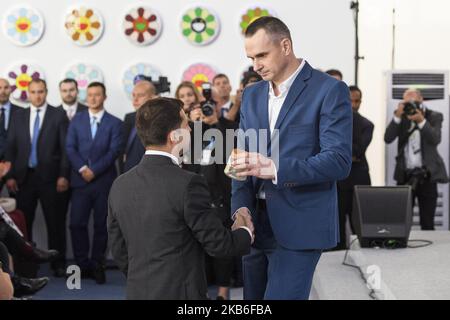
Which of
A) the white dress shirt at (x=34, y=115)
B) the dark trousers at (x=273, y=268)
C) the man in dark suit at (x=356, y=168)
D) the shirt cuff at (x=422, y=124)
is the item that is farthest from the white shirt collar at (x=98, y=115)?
the dark trousers at (x=273, y=268)

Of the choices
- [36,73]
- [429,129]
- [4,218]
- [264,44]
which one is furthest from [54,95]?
[264,44]

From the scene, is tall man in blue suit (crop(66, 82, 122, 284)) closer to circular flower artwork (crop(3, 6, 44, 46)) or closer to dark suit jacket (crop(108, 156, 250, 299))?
circular flower artwork (crop(3, 6, 44, 46))

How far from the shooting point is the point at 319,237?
2.66m

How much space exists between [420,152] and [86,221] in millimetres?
3069

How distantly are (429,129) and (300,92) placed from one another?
4456 millimetres

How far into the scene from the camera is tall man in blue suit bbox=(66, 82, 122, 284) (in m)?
6.25

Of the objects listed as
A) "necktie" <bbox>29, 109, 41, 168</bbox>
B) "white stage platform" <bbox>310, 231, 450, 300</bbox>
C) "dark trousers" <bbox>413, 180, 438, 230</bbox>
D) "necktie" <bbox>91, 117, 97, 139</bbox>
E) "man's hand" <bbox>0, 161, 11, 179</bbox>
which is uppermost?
"necktie" <bbox>91, 117, 97, 139</bbox>

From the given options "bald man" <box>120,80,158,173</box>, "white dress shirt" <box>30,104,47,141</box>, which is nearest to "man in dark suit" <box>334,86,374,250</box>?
"bald man" <box>120,80,158,173</box>

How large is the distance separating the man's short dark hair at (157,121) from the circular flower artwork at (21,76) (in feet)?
16.1

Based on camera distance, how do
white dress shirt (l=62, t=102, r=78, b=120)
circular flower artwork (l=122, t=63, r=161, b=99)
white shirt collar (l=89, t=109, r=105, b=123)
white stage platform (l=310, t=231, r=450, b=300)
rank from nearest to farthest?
white stage platform (l=310, t=231, r=450, b=300) < white shirt collar (l=89, t=109, r=105, b=123) < white dress shirt (l=62, t=102, r=78, b=120) < circular flower artwork (l=122, t=63, r=161, b=99)

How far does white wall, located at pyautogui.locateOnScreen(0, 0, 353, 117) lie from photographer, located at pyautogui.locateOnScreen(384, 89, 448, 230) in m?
0.71

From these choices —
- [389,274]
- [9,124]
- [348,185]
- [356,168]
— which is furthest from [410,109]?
[9,124]

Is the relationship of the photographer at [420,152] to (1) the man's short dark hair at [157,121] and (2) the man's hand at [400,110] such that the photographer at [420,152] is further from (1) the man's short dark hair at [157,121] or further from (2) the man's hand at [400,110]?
(1) the man's short dark hair at [157,121]

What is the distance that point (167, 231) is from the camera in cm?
248
